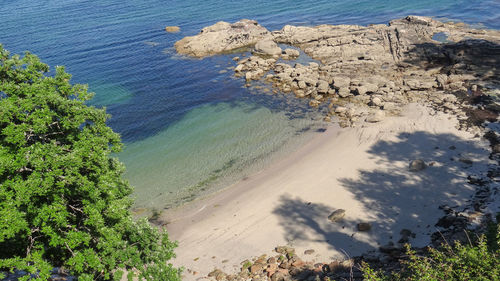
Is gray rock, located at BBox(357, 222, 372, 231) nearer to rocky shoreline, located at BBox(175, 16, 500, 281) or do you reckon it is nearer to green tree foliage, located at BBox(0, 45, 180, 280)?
rocky shoreline, located at BBox(175, 16, 500, 281)

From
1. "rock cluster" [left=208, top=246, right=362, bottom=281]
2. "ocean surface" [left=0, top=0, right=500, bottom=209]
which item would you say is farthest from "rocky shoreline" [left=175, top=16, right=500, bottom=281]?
"ocean surface" [left=0, top=0, right=500, bottom=209]

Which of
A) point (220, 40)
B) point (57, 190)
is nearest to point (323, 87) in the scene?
point (220, 40)

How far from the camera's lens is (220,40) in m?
64.2

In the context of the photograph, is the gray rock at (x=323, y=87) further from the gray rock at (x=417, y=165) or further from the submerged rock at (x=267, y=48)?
the gray rock at (x=417, y=165)

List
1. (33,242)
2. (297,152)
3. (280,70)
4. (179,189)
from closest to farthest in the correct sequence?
(33,242)
(179,189)
(297,152)
(280,70)

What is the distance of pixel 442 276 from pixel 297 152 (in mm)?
23132

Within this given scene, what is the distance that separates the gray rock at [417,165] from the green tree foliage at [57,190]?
72.9ft

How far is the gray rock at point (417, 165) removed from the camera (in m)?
29.3

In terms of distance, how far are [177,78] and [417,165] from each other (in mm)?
38831

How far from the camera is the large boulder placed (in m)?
63.5

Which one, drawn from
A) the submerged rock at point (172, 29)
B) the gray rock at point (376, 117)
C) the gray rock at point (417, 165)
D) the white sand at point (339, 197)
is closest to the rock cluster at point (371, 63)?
the gray rock at point (376, 117)

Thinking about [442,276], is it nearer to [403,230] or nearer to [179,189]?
[403,230]

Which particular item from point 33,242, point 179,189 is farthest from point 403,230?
point 33,242

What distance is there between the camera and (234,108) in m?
45.0
